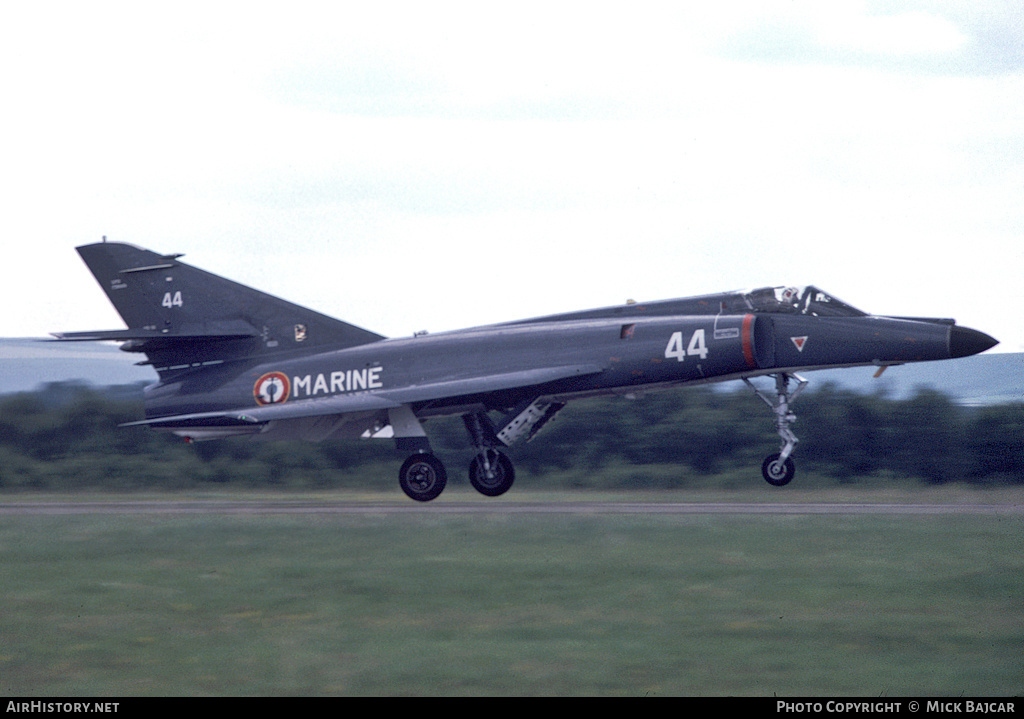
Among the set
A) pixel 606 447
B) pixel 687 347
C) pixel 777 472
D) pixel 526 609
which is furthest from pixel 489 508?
pixel 526 609

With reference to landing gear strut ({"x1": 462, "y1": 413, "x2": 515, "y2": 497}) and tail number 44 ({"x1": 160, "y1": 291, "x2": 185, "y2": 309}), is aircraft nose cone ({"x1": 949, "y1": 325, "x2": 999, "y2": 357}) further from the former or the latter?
tail number 44 ({"x1": 160, "y1": 291, "x2": 185, "y2": 309})

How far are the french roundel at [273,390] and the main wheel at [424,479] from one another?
2.61 metres

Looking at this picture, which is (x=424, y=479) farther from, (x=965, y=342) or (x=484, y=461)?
(x=965, y=342)

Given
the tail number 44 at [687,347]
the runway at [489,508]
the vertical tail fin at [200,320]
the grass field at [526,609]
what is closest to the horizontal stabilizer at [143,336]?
the vertical tail fin at [200,320]

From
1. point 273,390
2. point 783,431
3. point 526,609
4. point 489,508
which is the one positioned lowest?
point 526,609

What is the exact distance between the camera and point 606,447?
25922mm

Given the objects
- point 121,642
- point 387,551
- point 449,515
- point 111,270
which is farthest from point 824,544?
point 111,270

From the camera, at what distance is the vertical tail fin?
69.8 ft

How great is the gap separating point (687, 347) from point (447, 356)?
4.03m

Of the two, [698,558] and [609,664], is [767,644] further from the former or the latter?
[698,558]

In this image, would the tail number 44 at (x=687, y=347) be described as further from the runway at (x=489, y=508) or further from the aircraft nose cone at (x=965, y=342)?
the aircraft nose cone at (x=965, y=342)

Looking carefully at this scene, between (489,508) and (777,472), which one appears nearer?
(489,508)

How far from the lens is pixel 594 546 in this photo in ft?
44.1

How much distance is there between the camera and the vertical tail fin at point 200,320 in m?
21.3
